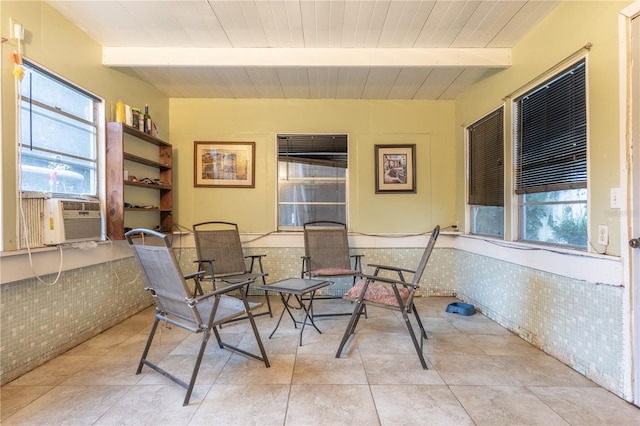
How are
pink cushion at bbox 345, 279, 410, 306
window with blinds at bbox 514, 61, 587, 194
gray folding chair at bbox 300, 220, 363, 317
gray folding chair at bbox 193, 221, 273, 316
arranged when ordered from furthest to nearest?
1. gray folding chair at bbox 300, 220, 363, 317
2. gray folding chair at bbox 193, 221, 273, 316
3. pink cushion at bbox 345, 279, 410, 306
4. window with blinds at bbox 514, 61, 587, 194

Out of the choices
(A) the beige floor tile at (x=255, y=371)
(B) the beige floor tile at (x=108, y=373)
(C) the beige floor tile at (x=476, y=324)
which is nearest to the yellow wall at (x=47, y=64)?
(B) the beige floor tile at (x=108, y=373)

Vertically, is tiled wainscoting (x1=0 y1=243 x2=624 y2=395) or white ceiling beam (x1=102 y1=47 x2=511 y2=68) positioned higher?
white ceiling beam (x1=102 y1=47 x2=511 y2=68)

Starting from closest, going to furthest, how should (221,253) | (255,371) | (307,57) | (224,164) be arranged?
(255,371)
(307,57)
(221,253)
(224,164)

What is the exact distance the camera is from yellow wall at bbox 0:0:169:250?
195cm

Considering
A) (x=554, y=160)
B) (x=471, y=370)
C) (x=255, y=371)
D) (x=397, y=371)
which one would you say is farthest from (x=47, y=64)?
(x=554, y=160)

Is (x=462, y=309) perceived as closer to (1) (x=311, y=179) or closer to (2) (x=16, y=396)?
(1) (x=311, y=179)

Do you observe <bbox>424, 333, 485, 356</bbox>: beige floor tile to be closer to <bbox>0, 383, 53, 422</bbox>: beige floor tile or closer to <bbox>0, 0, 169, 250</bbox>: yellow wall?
<bbox>0, 383, 53, 422</bbox>: beige floor tile

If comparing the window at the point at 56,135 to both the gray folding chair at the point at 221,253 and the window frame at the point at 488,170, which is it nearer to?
the gray folding chair at the point at 221,253

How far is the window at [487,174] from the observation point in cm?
306

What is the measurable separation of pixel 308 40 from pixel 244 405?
9.28ft

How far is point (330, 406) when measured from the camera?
67.1 inches

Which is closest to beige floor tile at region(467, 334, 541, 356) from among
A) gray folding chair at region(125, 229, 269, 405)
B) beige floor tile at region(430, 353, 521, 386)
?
beige floor tile at region(430, 353, 521, 386)

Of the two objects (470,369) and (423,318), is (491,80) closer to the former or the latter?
(423,318)

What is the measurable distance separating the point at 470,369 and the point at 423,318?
103 centimetres
